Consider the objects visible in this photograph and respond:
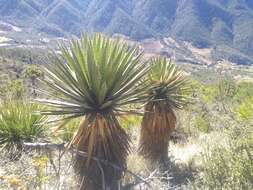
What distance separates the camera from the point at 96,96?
6.04 meters

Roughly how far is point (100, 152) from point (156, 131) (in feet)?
6.63

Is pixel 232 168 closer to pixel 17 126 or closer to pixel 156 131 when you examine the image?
pixel 156 131

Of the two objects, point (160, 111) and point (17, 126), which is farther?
point (160, 111)

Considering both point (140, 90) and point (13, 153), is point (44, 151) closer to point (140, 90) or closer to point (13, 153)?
point (13, 153)

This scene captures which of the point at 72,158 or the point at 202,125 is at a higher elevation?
the point at 202,125

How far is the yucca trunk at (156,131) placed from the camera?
764 centimetres

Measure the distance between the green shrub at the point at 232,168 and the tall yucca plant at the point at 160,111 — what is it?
179cm

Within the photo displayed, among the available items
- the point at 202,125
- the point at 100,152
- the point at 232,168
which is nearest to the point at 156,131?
the point at 100,152

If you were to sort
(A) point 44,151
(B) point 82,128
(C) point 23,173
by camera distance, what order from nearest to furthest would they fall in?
(C) point 23,173 < (B) point 82,128 < (A) point 44,151

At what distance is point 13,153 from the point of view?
6.28 m

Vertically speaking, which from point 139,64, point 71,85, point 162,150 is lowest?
point 162,150

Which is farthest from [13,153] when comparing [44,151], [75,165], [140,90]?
[140,90]

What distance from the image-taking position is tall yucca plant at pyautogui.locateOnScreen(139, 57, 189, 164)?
7.65 metres

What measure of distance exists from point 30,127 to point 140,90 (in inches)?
70.7
